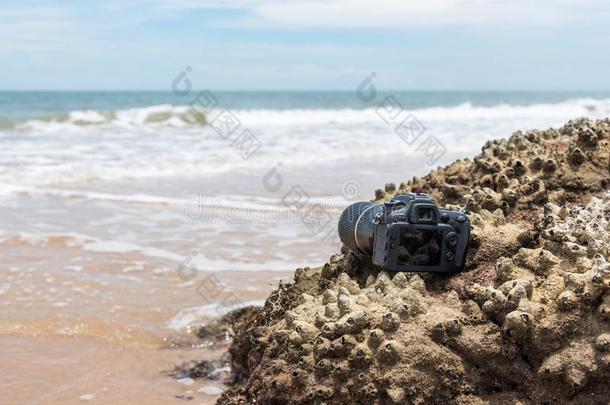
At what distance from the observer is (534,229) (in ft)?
11.3

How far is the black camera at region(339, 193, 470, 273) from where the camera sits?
316cm

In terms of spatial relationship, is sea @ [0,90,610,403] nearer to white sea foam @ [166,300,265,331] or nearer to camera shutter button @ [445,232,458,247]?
white sea foam @ [166,300,265,331]

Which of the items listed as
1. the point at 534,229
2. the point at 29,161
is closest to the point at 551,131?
the point at 534,229

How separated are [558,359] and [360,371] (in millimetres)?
720

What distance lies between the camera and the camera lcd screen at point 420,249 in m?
3.22

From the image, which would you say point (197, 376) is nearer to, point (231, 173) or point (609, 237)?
point (609, 237)

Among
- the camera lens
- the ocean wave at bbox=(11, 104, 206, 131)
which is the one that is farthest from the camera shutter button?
the ocean wave at bbox=(11, 104, 206, 131)

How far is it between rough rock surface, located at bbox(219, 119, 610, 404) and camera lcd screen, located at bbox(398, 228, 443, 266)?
74 mm

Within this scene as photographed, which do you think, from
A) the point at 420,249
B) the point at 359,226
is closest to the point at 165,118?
the point at 359,226

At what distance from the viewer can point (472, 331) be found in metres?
2.92

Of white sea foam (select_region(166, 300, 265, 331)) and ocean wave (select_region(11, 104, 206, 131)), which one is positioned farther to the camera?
ocean wave (select_region(11, 104, 206, 131))

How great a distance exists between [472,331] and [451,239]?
451mm

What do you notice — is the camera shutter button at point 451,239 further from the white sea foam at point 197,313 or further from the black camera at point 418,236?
the white sea foam at point 197,313

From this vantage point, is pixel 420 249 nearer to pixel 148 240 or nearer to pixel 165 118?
pixel 148 240
